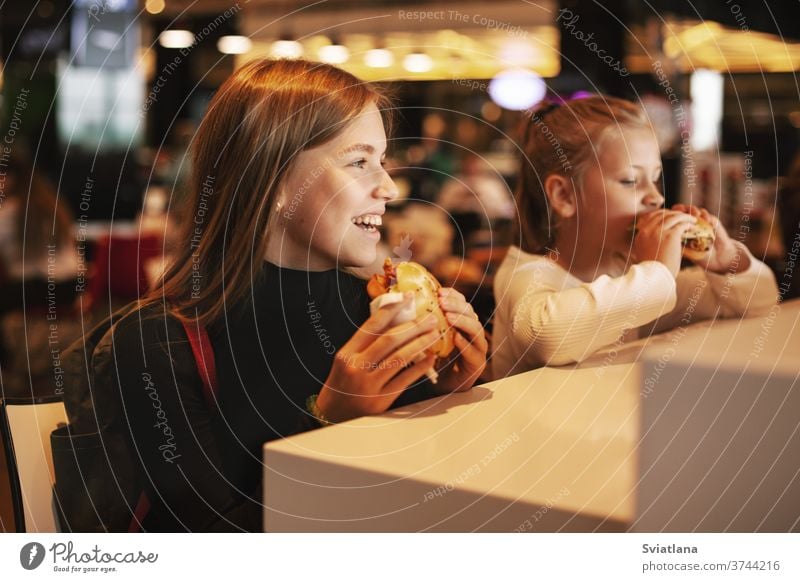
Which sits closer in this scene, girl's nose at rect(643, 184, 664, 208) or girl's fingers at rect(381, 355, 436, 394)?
girl's fingers at rect(381, 355, 436, 394)

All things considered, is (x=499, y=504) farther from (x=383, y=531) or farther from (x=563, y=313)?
(x=563, y=313)

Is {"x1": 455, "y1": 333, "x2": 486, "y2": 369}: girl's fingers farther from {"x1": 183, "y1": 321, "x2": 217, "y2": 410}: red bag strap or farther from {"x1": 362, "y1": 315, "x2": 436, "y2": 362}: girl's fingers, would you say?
{"x1": 183, "y1": 321, "x2": 217, "y2": 410}: red bag strap

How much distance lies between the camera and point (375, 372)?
99 centimetres

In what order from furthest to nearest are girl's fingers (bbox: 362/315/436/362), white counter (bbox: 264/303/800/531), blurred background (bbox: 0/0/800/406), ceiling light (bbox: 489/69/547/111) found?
1. ceiling light (bbox: 489/69/547/111)
2. blurred background (bbox: 0/0/800/406)
3. girl's fingers (bbox: 362/315/436/362)
4. white counter (bbox: 264/303/800/531)

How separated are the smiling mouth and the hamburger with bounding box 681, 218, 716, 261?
41 cm

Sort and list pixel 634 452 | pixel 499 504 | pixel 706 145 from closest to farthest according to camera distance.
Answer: pixel 499 504, pixel 634 452, pixel 706 145

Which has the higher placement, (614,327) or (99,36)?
(99,36)

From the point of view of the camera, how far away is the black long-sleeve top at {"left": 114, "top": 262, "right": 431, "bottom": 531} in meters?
1.03

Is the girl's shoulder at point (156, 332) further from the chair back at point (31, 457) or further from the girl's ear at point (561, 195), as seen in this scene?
the girl's ear at point (561, 195)

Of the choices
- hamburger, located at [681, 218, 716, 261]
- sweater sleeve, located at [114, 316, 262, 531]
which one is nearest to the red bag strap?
sweater sleeve, located at [114, 316, 262, 531]

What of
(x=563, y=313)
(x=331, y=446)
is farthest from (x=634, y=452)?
(x=331, y=446)

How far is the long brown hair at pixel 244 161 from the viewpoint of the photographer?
39.4 inches

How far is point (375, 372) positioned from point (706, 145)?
3.40m

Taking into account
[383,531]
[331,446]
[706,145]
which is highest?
[706,145]
